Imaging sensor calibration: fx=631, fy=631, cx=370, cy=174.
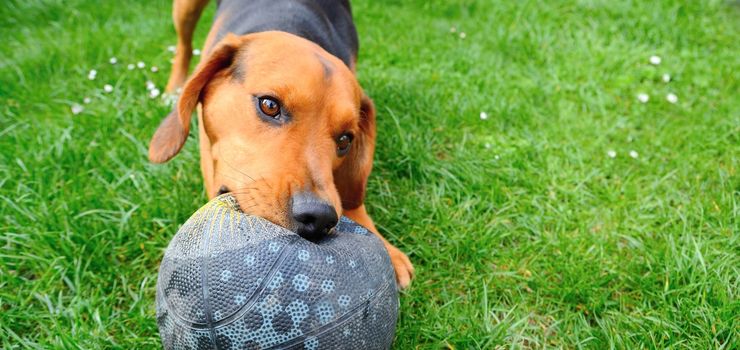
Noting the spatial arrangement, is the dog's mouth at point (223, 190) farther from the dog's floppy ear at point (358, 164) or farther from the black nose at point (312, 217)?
the dog's floppy ear at point (358, 164)

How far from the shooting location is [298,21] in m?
4.24

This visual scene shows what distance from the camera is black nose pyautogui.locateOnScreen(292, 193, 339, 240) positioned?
2.54m

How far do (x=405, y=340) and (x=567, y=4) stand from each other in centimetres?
529

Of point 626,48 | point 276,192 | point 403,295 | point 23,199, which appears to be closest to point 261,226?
point 276,192

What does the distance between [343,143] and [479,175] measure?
154 cm

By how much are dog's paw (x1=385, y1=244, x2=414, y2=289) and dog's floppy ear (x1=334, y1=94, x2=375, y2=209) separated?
38 centimetres

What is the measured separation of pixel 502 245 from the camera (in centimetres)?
399

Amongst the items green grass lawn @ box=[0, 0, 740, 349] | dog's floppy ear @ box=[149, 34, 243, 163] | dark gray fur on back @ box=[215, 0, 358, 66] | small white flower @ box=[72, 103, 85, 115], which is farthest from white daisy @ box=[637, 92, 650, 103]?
small white flower @ box=[72, 103, 85, 115]

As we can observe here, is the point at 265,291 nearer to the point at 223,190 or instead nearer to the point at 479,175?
the point at 223,190

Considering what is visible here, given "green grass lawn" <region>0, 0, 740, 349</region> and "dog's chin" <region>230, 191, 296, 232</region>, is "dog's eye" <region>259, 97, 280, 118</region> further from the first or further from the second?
"green grass lawn" <region>0, 0, 740, 349</region>

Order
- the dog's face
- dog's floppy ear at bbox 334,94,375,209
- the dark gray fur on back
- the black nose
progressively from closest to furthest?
the black nose
the dog's face
dog's floppy ear at bbox 334,94,375,209
the dark gray fur on back

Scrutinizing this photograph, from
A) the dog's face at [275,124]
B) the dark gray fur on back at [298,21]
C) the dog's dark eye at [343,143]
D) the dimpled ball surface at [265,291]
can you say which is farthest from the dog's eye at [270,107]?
the dark gray fur on back at [298,21]

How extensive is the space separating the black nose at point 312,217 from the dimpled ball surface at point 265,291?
6cm

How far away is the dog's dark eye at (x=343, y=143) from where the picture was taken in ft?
10.7
